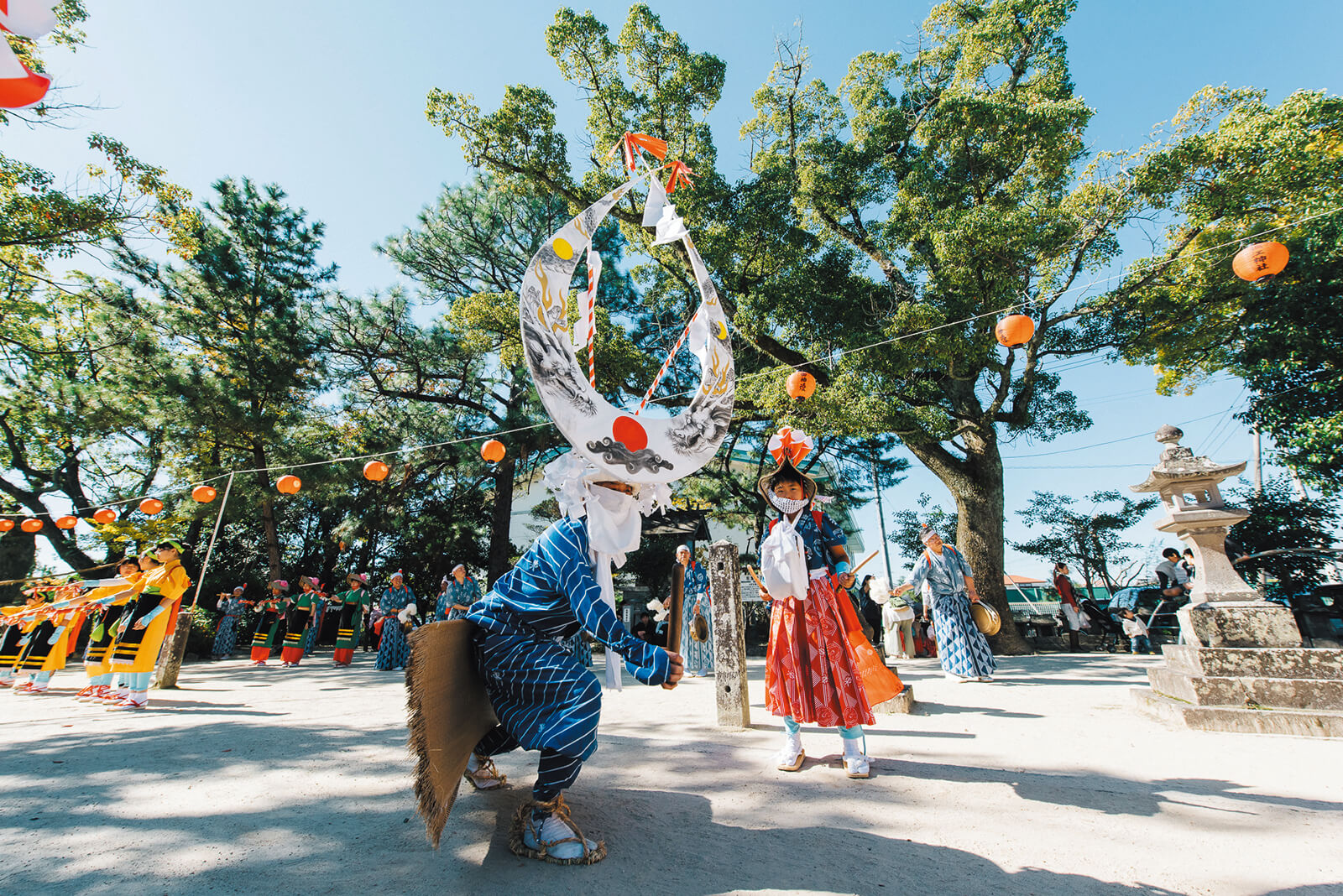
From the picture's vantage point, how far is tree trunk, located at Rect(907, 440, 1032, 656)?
33.9ft

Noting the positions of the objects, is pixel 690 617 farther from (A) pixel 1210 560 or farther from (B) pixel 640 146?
(B) pixel 640 146

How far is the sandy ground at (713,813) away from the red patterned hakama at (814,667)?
32 cm

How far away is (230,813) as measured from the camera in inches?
98.9

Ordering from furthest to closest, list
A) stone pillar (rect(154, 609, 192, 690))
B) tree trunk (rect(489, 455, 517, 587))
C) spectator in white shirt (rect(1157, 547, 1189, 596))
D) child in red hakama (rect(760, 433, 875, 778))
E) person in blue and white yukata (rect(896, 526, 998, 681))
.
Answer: tree trunk (rect(489, 455, 517, 587)), spectator in white shirt (rect(1157, 547, 1189, 596)), stone pillar (rect(154, 609, 192, 690)), person in blue and white yukata (rect(896, 526, 998, 681)), child in red hakama (rect(760, 433, 875, 778))

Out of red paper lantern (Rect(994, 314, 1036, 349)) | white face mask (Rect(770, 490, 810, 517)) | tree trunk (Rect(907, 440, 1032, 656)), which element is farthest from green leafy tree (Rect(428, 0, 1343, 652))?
white face mask (Rect(770, 490, 810, 517))

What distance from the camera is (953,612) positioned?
23.4 feet

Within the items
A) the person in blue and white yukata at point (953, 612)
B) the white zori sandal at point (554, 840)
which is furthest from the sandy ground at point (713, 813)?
the person in blue and white yukata at point (953, 612)

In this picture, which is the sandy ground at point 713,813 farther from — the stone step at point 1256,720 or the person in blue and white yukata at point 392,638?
the person in blue and white yukata at point 392,638

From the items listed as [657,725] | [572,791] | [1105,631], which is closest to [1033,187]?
[1105,631]

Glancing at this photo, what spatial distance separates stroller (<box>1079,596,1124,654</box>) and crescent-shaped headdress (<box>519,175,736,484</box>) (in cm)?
1227

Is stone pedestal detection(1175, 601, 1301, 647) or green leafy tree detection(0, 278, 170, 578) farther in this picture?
green leafy tree detection(0, 278, 170, 578)

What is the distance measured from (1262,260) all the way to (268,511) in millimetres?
17721

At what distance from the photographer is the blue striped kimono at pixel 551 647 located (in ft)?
7.60

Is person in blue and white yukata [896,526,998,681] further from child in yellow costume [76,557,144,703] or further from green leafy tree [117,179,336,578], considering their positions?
green leafy tree [117,179,336,578]
